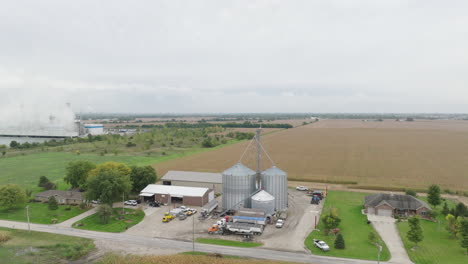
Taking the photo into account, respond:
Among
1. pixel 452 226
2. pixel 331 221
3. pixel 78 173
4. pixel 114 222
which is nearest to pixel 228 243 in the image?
pixel 331 221

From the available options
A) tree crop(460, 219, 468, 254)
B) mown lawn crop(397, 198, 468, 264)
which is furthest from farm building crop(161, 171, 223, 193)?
tree crop(460, 219, 468, 254)

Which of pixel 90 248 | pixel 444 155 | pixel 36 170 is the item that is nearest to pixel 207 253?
pixel 90 248

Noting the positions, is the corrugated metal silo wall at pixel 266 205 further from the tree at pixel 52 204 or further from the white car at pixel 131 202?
the tree at pixel 52 204

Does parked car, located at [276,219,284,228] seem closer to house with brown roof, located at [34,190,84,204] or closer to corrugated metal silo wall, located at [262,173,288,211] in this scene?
corrugated metal silo wall, located at [262,173,288,211]

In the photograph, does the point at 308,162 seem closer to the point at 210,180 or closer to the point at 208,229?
the point at 210,180

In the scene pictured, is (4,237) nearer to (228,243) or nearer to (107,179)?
(107,179)
